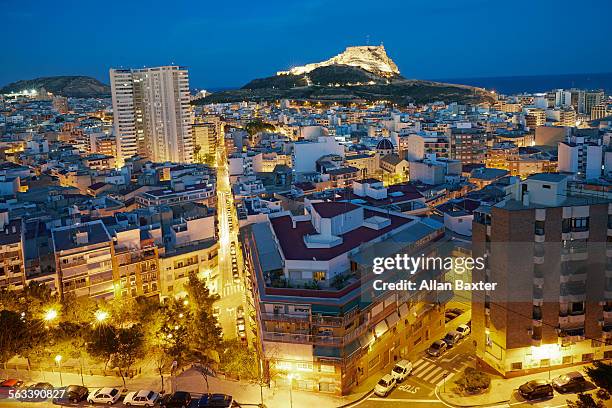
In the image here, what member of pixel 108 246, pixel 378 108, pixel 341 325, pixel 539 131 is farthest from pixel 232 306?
pixel 378 108

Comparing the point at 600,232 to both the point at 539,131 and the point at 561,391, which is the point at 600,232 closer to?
the point at 561,391

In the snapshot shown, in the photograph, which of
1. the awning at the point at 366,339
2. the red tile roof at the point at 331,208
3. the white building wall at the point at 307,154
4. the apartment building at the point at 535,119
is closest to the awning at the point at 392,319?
the awning at the point at 366,339

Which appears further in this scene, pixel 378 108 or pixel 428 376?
pixel 378 108

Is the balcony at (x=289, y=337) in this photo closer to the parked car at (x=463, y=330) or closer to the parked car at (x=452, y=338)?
the parked car at (x=452, y=338)

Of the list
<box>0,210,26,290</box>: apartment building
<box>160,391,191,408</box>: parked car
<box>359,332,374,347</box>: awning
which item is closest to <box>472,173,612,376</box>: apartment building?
<box>359,332,374,347</box>: awning

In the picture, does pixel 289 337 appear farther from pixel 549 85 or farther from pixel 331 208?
pixel 549 85

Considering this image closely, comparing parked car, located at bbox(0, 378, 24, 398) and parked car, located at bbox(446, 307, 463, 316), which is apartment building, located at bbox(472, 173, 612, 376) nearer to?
parked car, located at bbox(446, 307, 463, 316)

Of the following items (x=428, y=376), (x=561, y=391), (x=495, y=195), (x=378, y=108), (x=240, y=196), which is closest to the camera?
(x=561, y=391)
